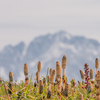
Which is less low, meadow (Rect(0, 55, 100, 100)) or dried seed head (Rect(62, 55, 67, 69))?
dried seed head (Rect(62, 55, 67, 69))

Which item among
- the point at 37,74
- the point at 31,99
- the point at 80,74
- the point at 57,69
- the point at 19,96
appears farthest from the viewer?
the point at 80,74

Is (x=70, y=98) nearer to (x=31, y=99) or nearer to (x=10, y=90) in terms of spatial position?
(x=31, y=99)

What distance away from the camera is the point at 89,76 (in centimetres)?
667

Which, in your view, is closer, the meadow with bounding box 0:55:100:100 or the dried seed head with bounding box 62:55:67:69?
the meadow with bounding box 0:55:100:100

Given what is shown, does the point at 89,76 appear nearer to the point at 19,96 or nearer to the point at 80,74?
the point at 80,74

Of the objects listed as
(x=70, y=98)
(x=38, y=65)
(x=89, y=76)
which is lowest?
(x=70, y=98)

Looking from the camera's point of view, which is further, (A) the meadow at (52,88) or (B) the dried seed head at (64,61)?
(B) the dried seed head at (64,61)

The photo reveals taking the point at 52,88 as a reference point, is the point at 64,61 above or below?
above

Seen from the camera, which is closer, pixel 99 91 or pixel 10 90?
pixel 99 91

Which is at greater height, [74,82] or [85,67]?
[85,67]

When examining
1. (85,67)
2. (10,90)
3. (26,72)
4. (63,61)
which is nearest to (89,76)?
(85,67)

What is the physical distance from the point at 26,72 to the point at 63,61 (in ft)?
3.57

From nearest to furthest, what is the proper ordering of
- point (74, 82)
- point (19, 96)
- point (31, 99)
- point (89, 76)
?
1. point (19, 96)
2. point (31, 99)
3. point (89, 76)
4. point (74, 82)

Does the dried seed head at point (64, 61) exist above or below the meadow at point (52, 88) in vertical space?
above
